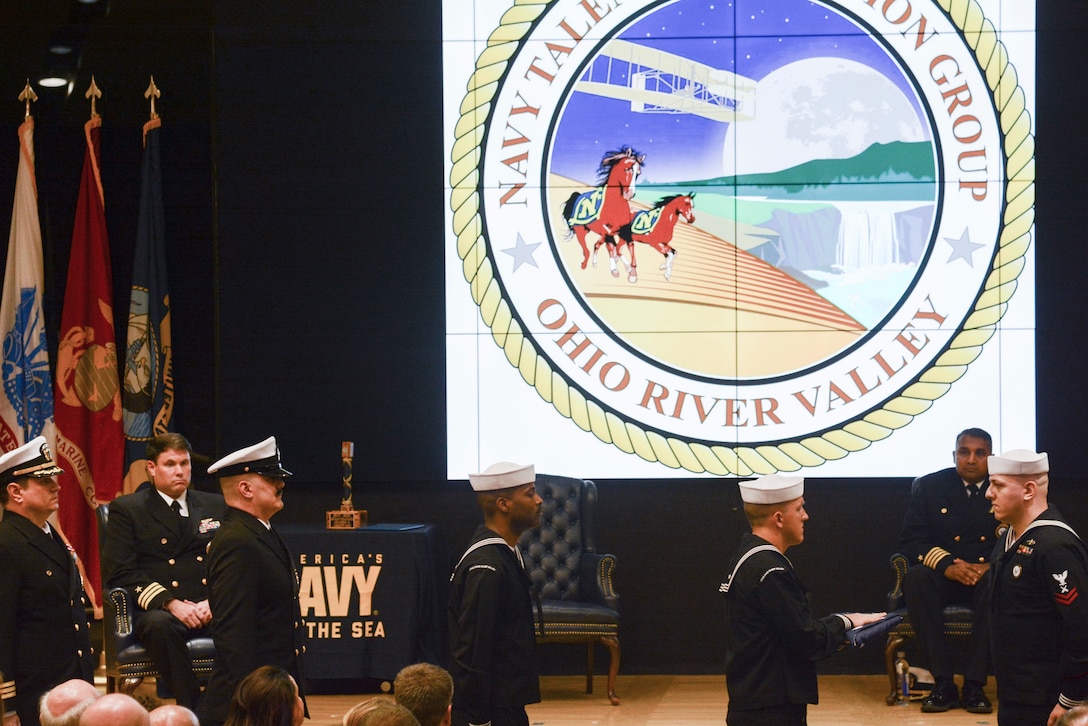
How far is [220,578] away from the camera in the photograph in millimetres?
3869

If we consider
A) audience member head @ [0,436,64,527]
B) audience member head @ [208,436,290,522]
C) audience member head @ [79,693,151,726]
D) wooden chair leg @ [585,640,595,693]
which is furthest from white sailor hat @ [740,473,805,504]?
wooden chair leg @ [585,640,595,693]

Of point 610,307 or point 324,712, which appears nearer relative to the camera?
point 324,712

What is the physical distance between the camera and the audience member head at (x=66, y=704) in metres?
3.03

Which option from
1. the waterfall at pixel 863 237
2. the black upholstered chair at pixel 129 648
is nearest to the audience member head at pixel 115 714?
the black upholstered chair at pixel 129 648

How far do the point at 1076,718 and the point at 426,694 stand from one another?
1.43 m

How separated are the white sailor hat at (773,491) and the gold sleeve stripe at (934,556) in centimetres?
252

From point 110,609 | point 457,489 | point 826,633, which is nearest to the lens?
point 826,633

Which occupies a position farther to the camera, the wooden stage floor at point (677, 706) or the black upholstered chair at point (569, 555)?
the black upholstered chair at point (569, 555)

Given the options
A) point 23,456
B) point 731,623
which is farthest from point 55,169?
point 731,623

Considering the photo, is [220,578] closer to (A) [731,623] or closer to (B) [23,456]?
(B) [23,456]

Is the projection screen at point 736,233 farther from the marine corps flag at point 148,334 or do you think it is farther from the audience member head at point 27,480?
the audience member head at point 27,480

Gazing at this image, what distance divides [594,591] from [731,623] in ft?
8.83

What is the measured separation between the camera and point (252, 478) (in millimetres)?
4066

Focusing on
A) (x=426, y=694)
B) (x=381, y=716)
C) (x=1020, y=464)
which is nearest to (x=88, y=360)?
(x=426, y=694)
